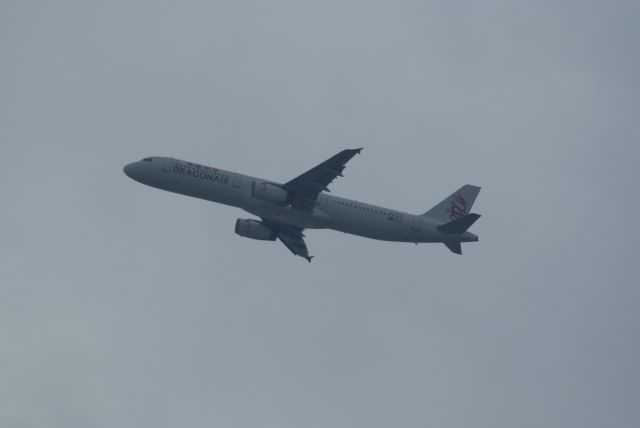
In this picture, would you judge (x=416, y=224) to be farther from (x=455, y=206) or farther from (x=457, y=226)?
(x=455, y=206)

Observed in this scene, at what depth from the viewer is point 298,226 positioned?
76.9 m

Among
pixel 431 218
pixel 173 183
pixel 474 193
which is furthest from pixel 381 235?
pixel 173 183

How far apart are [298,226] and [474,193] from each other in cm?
1854

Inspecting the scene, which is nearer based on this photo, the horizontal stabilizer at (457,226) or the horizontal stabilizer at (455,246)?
the horizontal stabilizer at (457,226)

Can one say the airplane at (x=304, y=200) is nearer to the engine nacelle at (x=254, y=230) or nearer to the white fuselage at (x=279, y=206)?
the white fuselage at (x=279, y=206)

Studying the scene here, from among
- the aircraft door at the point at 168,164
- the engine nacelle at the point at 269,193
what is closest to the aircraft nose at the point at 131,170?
the aircraft door at the point at 168,164

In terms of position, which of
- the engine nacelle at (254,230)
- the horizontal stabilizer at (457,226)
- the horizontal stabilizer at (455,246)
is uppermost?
the engine nacelle at (254,230)

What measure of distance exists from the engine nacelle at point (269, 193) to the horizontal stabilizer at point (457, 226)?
49.3 feet

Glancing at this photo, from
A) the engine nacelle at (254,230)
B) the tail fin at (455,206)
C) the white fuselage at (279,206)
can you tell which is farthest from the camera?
the engine nacelle at (254,230)

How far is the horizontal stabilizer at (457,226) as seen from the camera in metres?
72.6

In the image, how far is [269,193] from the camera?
7069 centimetres

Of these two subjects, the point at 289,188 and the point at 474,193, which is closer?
the point at 289,188

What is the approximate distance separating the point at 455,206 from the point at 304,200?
17019 millimetres

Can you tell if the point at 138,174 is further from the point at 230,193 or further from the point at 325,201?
the point at 325,201
